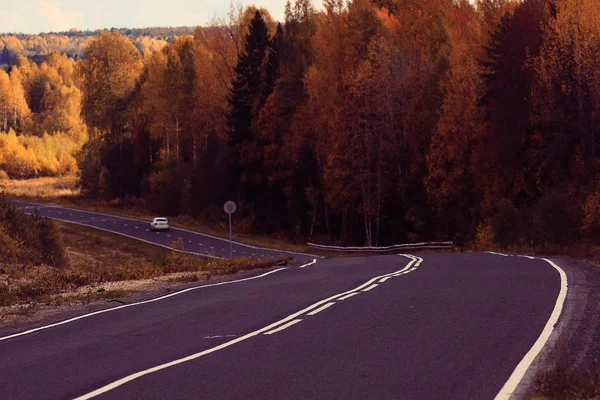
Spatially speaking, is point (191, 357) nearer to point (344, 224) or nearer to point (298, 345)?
point (298, 345)

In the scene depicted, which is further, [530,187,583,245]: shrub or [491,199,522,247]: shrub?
[491,199,522,247]: shrub

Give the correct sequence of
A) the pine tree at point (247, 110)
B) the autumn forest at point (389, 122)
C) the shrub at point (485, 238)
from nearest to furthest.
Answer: the shrub at point (485, 238) < the autumn forest at point (389, 122) < the pine tree at point (247, 110)

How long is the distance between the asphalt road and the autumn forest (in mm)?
23479

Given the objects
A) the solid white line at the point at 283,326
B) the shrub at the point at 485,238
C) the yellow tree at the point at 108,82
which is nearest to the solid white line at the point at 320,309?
the solid white line at the point at 283,326

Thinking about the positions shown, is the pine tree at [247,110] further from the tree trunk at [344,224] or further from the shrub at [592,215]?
the shrub at [592,215]

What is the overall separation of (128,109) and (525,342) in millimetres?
88672

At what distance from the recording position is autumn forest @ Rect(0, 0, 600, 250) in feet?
139

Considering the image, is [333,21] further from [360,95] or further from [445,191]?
[445,191]

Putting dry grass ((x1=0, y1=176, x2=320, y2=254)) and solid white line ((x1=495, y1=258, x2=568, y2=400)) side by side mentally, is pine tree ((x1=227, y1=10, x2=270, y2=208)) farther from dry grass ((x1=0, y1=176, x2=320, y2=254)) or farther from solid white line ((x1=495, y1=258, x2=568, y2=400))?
solid white line ((x1=495, y1=258, x2=568, y2=400))

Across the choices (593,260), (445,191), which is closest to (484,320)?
(593,260)

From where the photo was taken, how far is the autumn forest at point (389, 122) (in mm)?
42219

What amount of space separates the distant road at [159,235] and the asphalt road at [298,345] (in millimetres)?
28893

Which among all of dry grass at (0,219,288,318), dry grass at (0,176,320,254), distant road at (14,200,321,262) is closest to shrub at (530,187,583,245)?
distant road at (14,200,321,262)

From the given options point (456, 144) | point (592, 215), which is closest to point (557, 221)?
point (592, 215)
